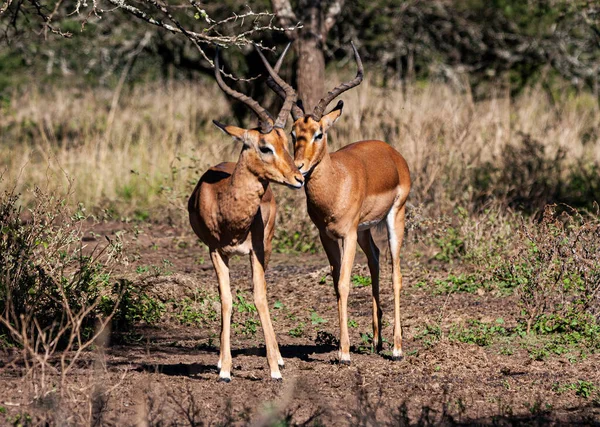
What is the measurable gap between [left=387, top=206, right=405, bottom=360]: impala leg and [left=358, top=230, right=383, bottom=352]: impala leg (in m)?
0.14

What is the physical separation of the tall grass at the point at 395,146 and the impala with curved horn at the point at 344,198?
287cm

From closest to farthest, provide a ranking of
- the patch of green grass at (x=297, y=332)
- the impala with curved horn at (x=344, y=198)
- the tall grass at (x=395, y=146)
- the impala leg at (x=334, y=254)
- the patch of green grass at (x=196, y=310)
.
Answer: the impala with curved horn at (x=344, y=198)
the impala leg at (x=334, y=254)
the patch of green grass at (x=297, y=332)
the patch of green grass at (x=196, y=310)
the tall grass at (x=395, y=146)

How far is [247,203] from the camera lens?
6.10 meters

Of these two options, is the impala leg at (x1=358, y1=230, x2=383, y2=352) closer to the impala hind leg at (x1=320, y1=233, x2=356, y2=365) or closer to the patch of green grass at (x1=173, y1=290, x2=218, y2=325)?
the impala hind leg at (x1=320, y1=233, x2=356, y2=365)

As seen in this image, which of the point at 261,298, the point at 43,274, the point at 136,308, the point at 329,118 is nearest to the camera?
the point at 261,298

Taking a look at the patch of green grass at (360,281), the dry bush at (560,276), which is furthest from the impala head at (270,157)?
Result: the patch of green grass at (360,281)

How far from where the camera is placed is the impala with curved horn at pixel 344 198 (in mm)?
6852

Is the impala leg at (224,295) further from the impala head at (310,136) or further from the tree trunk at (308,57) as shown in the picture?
the tree trunk at (308,57)

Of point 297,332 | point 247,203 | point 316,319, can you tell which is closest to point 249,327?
point 297,332

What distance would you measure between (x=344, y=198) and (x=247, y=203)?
103 centimetres

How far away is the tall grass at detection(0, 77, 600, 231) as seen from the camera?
10.9m

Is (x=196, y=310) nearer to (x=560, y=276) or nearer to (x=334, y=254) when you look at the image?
(x=334, y=254)

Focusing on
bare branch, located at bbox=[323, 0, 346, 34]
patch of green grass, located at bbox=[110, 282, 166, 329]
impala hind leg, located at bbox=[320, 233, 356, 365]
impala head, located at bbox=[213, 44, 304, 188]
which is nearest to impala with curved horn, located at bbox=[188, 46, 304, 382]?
impala head, located at bbox=[213, 44, 304, 188]

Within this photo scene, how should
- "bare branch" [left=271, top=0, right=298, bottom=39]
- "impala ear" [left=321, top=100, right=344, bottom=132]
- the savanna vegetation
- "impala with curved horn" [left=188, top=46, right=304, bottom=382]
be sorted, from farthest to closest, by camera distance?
1. "bare branch" [left=271, top=0, right=298, bottom=39]
2. "impala ear" [left=321, top=100, right=344, bottom=132]
3. "impala with curved horn" [left=188, top=46, right=304, bottom=382]
4. the savanna vegetation
